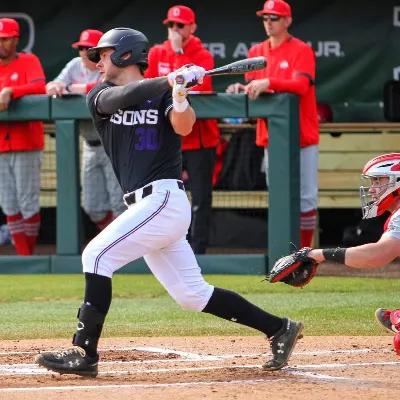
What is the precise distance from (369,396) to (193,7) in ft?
24.6

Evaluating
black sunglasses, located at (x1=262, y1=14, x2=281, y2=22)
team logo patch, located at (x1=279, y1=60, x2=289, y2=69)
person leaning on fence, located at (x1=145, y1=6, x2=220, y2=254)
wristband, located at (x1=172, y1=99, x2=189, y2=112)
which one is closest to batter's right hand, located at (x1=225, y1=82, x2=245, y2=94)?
person leaning on fence, located at (x1=145, y1=6, x2=220, y2=254)

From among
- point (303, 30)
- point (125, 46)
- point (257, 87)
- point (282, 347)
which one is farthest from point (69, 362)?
point (303, 30)

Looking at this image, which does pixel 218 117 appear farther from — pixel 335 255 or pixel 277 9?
pixel 335 255

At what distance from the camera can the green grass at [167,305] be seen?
700cm

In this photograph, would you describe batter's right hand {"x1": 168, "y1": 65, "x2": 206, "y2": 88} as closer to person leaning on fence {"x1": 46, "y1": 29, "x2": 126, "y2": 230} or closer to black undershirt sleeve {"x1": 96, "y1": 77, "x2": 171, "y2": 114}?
black undershirt sleeve {"x1": 96, "y1": 77, "x2": 171, "y2": 114}

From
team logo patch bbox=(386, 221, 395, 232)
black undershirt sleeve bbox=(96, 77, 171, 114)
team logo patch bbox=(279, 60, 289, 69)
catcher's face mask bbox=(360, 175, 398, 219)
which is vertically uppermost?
team logo patch bbox=(279, 60, 289, 69)

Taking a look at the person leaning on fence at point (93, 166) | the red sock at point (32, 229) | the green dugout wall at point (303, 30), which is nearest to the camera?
the person leaning on fence at point (93, 166)

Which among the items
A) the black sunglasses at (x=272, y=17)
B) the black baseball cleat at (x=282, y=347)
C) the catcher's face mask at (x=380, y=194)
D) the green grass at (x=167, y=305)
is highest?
the black sunglasses at (x=272, y=17)

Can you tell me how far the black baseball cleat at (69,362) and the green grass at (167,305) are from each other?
167 cm

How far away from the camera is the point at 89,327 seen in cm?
510

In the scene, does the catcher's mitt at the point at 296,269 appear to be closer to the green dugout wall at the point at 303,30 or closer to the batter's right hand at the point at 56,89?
the batter's right hand at the point at 56,89

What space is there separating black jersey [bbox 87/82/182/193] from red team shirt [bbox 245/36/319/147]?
395 centimetres

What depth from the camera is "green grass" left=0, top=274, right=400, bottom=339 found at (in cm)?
700

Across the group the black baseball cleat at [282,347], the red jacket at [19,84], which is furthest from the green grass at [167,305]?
the black baseball cleat at [282,347]
